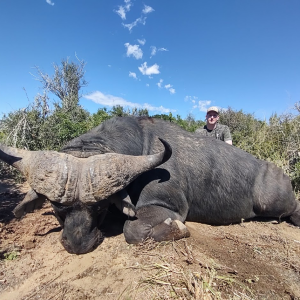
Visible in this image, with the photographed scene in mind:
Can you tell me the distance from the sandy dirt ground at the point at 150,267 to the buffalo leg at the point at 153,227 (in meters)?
0.09

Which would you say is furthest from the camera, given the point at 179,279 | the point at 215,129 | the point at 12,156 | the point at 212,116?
the point at 215,129

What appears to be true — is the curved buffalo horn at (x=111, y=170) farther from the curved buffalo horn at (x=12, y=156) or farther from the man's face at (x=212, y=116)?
the man's face at (x=212, y=116)

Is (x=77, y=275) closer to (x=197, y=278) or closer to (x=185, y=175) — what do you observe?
(x=197, y=278)

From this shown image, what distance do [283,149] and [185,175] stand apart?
476cm

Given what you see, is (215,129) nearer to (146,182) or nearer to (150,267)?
(146,182)

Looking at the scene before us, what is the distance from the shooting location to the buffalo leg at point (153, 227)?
2.97m

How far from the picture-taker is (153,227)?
3059 millimetres

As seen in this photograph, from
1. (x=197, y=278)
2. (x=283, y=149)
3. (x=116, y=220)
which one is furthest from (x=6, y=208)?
(x=283, y=149)

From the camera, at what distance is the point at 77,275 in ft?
8.11

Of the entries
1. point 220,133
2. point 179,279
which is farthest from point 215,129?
point 179,279

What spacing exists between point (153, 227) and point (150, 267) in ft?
1.94

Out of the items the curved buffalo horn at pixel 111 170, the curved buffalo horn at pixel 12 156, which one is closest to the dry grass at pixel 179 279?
the curved buffalo horn at pixel 111 170

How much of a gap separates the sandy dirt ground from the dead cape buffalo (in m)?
0.22

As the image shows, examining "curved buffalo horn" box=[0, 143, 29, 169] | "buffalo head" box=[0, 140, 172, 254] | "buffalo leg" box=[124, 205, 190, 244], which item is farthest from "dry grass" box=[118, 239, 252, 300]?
"curved buffalo horn" box=[0, 143, 29, 169]
